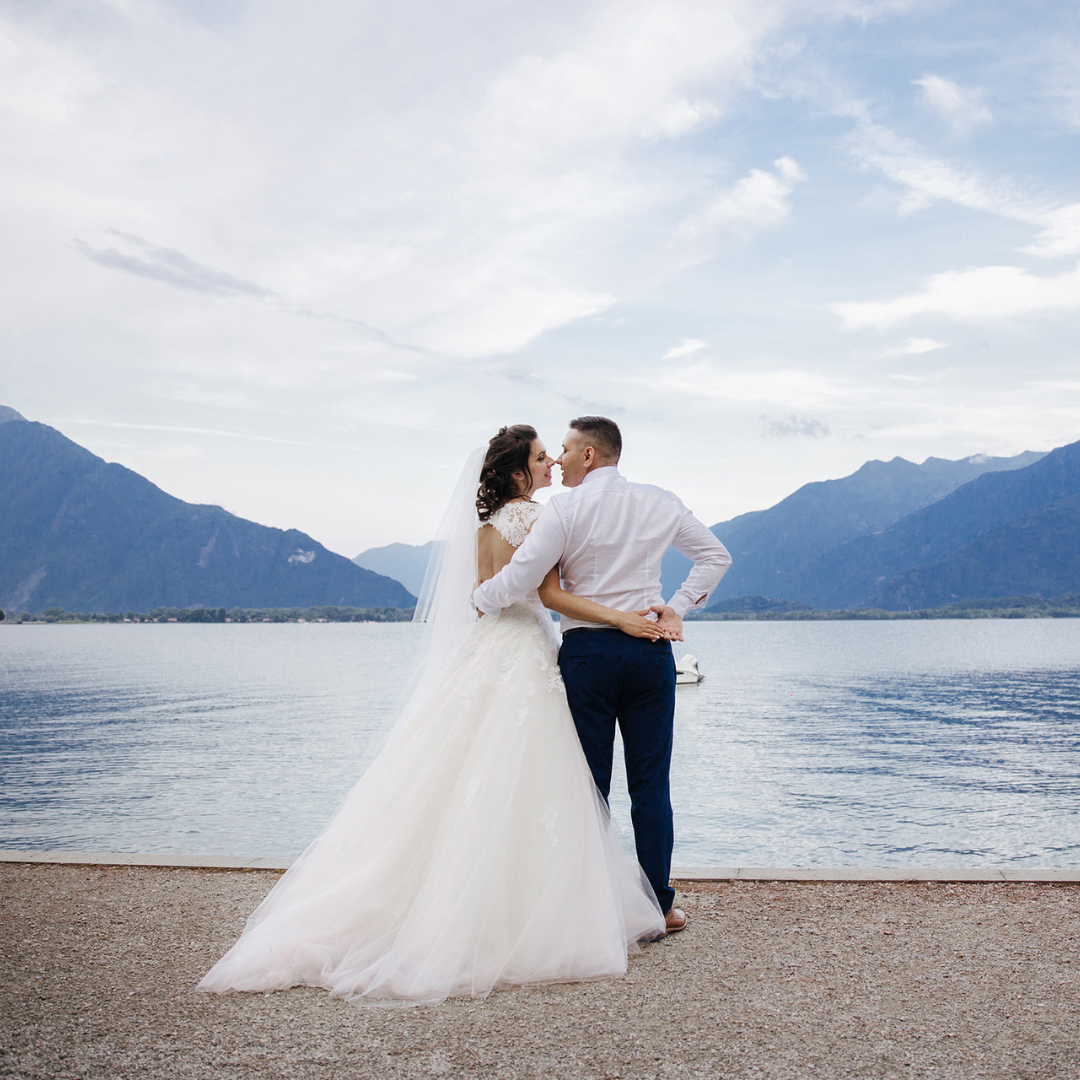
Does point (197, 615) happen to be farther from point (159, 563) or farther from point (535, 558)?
point (535, 558)

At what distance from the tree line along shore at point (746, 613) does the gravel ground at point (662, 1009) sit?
156m

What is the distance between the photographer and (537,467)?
4.32 meters

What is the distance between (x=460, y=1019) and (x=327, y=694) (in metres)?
43.7

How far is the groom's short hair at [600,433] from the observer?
4.14 meters

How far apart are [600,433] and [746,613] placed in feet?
642

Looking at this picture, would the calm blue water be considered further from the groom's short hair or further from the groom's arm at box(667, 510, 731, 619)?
the groom's short hair

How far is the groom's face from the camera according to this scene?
4.12m

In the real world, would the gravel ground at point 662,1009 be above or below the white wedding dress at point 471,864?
below

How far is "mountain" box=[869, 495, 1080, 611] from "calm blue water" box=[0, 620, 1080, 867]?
119 metres

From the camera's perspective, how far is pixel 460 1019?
10.7 feet

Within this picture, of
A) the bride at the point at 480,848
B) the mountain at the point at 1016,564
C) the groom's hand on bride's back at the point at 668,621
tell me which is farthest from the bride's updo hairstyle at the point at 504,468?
the mountain at the point at 1016,564

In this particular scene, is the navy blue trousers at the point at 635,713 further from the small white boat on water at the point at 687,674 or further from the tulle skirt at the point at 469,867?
the small white boat on water at the point at 687,674

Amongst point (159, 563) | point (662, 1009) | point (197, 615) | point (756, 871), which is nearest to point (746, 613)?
point (197, 615)

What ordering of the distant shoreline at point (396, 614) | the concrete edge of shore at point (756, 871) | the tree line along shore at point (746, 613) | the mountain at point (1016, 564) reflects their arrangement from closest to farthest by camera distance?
the concrete edge of shore at point (756, 871) → the distant shoreline at point (396, 614) → the tree line along shore at point (746, 613) → the mountain at point (1016, 564)
